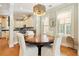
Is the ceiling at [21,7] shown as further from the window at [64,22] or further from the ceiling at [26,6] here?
the window at [64,22]

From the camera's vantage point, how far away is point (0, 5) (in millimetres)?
1646

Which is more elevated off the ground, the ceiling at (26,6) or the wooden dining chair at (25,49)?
the ceiling at (26,6)

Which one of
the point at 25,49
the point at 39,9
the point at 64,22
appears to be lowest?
the point at 25,49

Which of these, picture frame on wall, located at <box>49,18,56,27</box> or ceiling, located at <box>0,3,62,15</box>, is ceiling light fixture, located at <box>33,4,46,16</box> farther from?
picture frame on wall, located at <box>49,18,56,27</box>

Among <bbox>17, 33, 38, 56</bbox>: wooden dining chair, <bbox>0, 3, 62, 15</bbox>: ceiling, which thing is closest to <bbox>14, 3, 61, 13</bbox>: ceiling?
<bbox>0, 3, 62, 15</bbox>: ceiling

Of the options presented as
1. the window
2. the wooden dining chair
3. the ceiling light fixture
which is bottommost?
the wooden dining chair

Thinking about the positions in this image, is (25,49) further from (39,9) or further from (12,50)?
(39,9)

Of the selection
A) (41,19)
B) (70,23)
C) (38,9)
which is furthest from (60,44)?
(38,9)

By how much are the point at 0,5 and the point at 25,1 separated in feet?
1.19

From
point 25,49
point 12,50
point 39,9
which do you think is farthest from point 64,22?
point 12,50

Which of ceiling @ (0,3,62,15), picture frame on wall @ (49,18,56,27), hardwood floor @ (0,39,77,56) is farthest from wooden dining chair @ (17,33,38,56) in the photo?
picture frame on wall @ (49,18,56,27)

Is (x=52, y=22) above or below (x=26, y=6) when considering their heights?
below

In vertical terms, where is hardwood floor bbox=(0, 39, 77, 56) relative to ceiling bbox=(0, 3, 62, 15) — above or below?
below

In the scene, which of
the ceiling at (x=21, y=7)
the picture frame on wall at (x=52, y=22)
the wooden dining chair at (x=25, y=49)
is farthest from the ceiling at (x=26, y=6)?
the wooden dining chair at (x=25, y=49)
